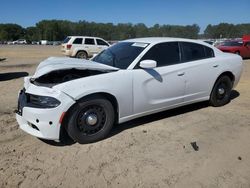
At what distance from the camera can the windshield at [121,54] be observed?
17.3ft

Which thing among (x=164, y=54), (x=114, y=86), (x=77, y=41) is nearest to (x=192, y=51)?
(x=164, y=54)

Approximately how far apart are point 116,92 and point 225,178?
203 centimetres

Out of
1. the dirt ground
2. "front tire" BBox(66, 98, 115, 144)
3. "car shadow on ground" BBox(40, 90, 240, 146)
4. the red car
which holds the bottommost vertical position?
the dirt ground

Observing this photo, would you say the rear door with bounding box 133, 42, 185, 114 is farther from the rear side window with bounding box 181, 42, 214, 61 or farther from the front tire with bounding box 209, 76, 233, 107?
the front tire with bounding box 209, 76, 233, 107

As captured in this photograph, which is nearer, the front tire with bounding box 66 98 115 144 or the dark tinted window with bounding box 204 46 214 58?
the front tire with bounding box 66 98 115 144

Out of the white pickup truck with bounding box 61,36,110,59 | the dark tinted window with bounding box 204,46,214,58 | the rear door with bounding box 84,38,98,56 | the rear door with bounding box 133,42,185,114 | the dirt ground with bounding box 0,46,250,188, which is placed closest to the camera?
the dirt ground with bounding box 0,46,250,188

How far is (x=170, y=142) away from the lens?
15.7 ft

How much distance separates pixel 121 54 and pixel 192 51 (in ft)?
5.06

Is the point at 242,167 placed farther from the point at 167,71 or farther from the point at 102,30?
the point at 102,30

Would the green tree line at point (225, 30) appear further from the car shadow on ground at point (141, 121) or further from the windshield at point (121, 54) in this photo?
the windshield at point (121, 54)

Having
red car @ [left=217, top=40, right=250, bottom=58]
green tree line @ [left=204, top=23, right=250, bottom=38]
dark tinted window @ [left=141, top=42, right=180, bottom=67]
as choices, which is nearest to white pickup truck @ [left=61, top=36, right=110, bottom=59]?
red car @ [left=217, top=40, right=250, bottom=58]

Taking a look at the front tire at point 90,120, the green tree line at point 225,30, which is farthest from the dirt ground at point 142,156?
the green tree line at point 225,30

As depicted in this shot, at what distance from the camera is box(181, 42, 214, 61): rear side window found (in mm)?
5961

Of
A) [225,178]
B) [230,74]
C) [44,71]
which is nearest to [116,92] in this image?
[44,71]
